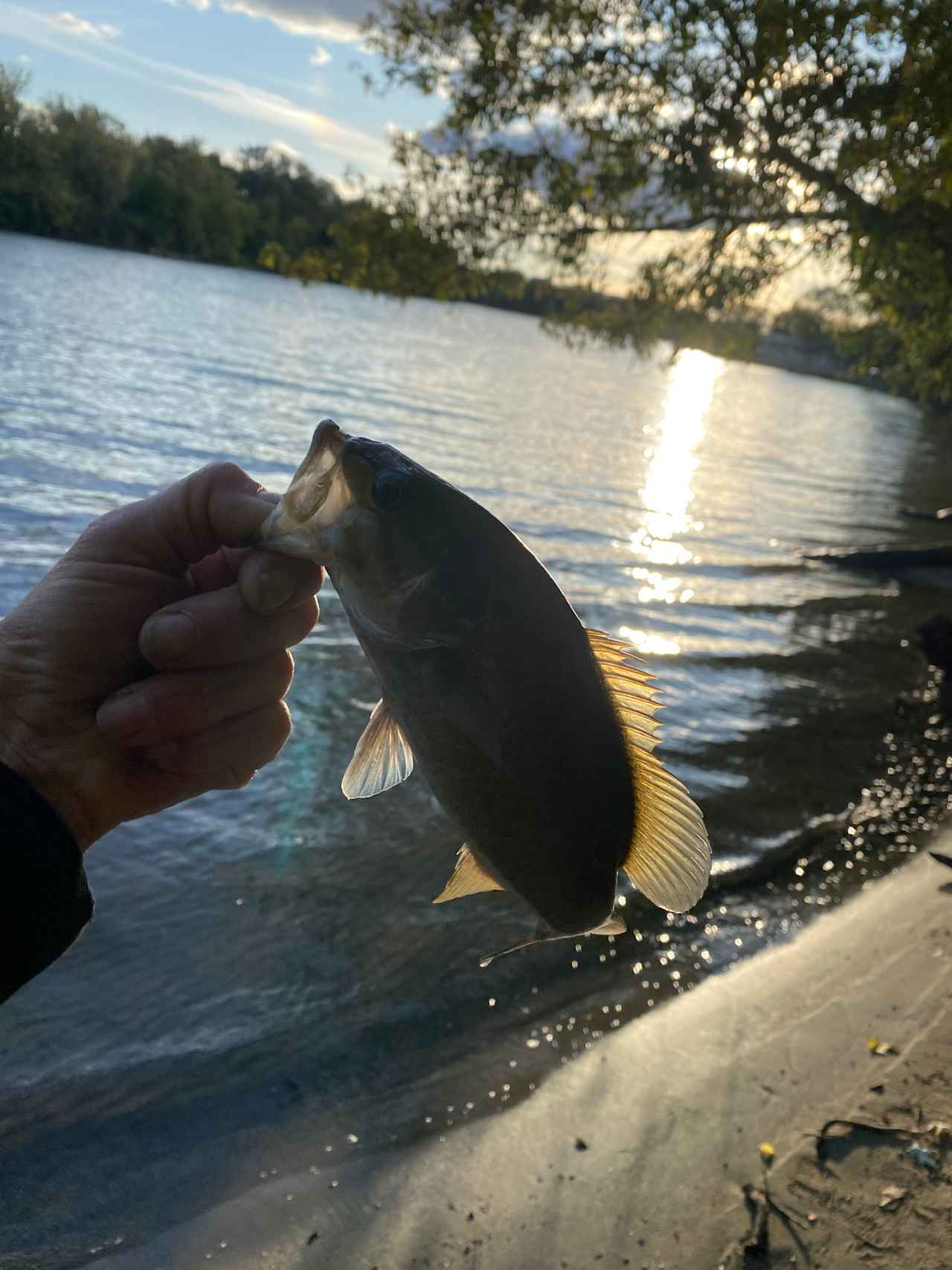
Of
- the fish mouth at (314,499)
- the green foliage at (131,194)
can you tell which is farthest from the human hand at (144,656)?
the green foliage at (131,194)

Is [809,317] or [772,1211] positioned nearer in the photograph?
[772,1211]

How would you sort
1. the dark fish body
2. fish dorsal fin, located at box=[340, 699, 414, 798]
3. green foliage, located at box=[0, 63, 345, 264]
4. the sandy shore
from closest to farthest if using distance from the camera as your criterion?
1. the dark fish body
2. fish dorsal fin, located at box=[340, 699, 414, 798]
3. the sandy shore
4. green foliage, located at box=[0, 63, 345, 264]

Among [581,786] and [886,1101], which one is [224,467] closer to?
[581,786]

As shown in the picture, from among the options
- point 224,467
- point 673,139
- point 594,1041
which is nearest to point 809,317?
point 673,139

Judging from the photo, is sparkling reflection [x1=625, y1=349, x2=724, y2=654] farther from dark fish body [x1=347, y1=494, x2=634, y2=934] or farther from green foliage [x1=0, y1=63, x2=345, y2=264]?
green foliage [x1=0, y1=63, x2=345, y2=264]

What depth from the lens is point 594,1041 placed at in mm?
4992

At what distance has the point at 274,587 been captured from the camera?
2.46m

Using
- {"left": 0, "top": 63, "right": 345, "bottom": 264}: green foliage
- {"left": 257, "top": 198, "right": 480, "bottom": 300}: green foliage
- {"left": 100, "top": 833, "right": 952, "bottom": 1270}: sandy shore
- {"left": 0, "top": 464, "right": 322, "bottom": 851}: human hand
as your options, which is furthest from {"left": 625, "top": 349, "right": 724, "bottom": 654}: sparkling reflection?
{"left": 0, "top": 63, "right": 345, "bottom": 264}: green foliage

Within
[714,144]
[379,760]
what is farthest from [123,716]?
[714,144]

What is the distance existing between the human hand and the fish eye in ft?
1.23

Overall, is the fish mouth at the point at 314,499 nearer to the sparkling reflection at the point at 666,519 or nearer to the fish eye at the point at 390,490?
the fish eye at the point at 390,490

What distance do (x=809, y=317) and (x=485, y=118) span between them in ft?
33.9

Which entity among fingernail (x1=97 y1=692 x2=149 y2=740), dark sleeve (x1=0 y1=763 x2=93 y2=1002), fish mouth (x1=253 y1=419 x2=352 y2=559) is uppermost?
fish mouth (x1=253 y1=419 x2=352 y2=559)

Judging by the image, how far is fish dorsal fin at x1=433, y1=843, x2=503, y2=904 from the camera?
7.72 ft
